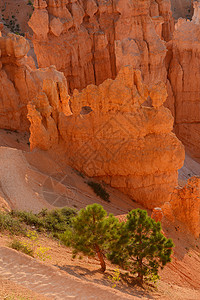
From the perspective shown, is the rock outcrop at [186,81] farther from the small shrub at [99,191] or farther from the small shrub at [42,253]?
the small shrub at [42,253]

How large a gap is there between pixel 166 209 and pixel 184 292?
3771 mm

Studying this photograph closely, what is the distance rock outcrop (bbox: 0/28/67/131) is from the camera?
23453 millimetres

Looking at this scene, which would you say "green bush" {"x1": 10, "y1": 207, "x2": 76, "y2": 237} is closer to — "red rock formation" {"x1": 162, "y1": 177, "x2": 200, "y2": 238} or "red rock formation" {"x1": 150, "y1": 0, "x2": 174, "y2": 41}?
"red rock formation" {"x1": 162, "y1": 177, "x2": 200, "y2": 238}

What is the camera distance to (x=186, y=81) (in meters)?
27.5

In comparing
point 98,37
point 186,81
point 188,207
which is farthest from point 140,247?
point 98,37

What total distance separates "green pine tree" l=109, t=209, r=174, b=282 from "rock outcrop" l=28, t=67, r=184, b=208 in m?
7.47

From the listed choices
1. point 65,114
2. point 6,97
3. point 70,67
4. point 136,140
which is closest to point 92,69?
point 70,67

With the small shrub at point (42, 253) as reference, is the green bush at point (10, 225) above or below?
above

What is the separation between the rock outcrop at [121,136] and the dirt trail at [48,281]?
8614mm

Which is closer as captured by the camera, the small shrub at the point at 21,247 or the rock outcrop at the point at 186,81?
the small shrub at the point at 21,247

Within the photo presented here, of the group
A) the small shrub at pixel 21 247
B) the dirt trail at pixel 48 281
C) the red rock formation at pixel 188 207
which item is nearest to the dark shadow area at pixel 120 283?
the dirt trail at pixel 48 281

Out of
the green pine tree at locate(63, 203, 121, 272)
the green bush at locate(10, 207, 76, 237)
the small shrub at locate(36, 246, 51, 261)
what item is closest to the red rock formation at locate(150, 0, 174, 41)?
the green bush at locate(10, 207, 76, 237)

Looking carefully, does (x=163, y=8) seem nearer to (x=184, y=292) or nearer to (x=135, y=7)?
(x=135, y=7)

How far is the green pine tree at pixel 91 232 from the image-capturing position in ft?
28.4
